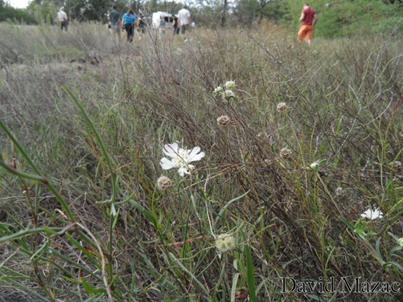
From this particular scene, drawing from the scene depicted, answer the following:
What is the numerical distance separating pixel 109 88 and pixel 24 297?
167 cm

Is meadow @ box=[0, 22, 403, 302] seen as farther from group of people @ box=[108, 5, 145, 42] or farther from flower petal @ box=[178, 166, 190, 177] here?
group of people @ box=[108, 5, 145, 42]

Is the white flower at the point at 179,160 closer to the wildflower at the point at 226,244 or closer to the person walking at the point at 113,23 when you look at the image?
the wildflower at the point at 226,244

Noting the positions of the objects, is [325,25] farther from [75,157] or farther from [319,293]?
[319,293]

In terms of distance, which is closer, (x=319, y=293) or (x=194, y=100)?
(x=319, y=293)

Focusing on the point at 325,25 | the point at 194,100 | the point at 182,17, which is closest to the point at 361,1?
the point at 325,25

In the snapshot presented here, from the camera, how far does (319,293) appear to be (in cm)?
94

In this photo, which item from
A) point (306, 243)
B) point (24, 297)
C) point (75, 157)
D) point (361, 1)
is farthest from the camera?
point (361, 1)

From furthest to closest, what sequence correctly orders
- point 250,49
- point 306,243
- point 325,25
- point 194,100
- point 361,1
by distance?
point 325,25
point 361,1
point 250,49
point 194,100
point 306,243

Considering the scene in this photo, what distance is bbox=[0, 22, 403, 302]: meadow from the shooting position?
0.88 metres

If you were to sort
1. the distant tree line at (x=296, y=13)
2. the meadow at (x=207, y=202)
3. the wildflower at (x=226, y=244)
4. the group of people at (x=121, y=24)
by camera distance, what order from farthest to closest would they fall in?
the group of people at (x=121, y=24) → the distant tree line at (x=296, y=13) → the meadow at (x=207, y=202) → the wildflower at (x=226, y=244)

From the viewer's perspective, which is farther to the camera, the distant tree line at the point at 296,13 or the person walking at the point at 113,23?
the person walking at the point at 113,23

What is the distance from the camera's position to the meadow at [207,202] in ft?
2.87

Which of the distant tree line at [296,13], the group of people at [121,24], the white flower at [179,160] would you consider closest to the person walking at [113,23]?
the group of people at [121,24]

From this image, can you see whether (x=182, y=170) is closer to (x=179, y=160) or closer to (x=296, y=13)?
(x=179, y=160)
